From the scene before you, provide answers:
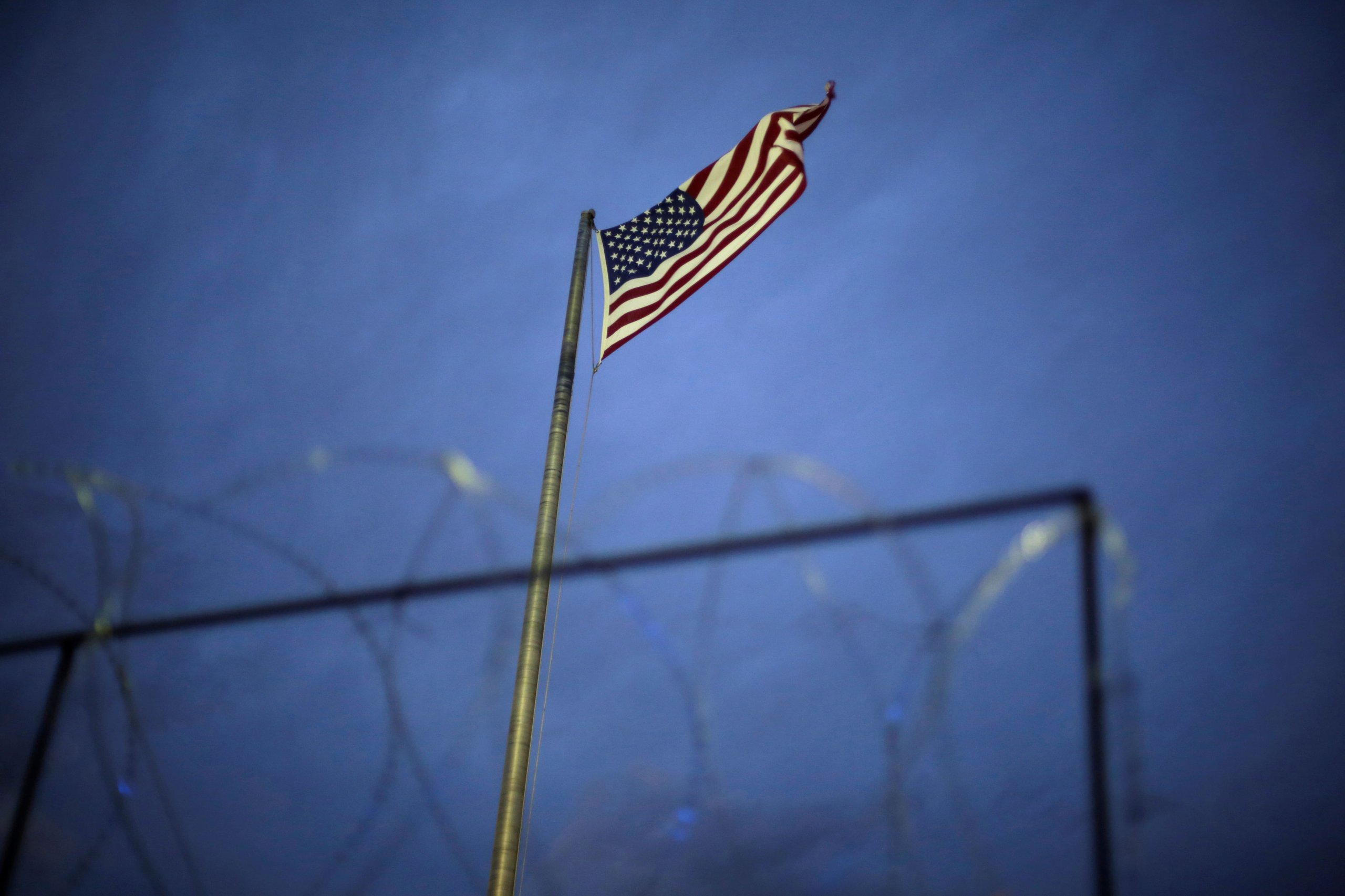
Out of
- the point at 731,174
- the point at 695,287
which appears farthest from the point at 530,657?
the point at 731,174

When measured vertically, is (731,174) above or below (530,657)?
above

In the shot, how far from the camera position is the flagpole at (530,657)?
12.0m

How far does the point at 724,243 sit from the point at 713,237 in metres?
0.31

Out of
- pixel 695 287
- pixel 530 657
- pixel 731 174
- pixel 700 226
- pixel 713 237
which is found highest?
pixel 731 174

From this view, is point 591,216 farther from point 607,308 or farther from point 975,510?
point 975,510

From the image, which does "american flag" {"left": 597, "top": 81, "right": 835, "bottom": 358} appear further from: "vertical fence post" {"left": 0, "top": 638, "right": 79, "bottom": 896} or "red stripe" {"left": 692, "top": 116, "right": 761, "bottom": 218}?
"vertical fence post" {"left": 0, "top": 638, "right": 79, "bottom": 896}

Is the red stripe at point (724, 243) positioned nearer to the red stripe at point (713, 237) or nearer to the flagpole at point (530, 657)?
the red stripe at point (713, 237)

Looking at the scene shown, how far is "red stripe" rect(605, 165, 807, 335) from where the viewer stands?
17.9 m

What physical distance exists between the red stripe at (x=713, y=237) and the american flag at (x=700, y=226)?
0.02 m

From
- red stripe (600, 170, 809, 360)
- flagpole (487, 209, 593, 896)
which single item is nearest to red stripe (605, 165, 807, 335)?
red stripe (600, 170, 809, 360)

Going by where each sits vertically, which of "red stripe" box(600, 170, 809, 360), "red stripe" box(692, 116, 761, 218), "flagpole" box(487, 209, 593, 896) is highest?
"red stripe" box(692, 116, 761, 218)

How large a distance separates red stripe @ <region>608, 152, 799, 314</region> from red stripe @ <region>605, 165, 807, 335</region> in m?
0.06

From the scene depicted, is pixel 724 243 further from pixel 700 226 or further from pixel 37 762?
pixel 37 762

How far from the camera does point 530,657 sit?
13.2 meters
